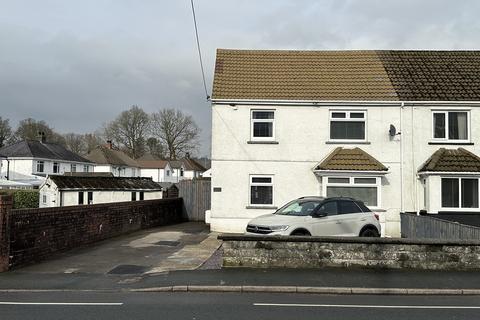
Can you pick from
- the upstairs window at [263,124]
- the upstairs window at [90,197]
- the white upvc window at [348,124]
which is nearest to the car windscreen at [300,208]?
the upstairs window at [263,124]

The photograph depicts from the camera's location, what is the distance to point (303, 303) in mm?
8758

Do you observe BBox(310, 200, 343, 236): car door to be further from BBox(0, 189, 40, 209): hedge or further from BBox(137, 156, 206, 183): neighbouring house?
BBox(137, 156, 206, 183): neighbouring house

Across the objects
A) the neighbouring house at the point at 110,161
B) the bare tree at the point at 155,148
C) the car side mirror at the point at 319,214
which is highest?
the bare tree at the point at 155,148

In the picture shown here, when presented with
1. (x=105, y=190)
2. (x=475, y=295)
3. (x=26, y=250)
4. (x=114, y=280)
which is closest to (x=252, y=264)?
(x=114, y=280)

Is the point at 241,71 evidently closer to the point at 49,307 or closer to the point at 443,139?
the point at 443,139

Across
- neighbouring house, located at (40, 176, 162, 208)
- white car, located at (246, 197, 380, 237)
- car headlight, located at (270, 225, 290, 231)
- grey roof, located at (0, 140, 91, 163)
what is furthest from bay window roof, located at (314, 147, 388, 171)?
grey roof, located at (0, 140, 91, 163)

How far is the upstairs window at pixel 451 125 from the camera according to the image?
2096 centimetres

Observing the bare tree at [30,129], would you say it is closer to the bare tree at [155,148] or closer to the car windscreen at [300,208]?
the bare tree at [155,148]

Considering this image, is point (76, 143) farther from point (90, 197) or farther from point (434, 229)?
point (434, 229)

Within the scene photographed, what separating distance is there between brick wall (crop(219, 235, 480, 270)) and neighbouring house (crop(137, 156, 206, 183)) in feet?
245

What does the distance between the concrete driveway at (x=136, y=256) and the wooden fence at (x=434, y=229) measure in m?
6.99

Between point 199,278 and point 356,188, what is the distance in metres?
11.1

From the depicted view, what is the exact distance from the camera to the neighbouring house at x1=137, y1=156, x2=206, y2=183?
89.8 m

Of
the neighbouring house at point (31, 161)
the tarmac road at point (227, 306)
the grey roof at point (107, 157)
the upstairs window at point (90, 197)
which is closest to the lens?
the tarmac road at point (227, 306)
